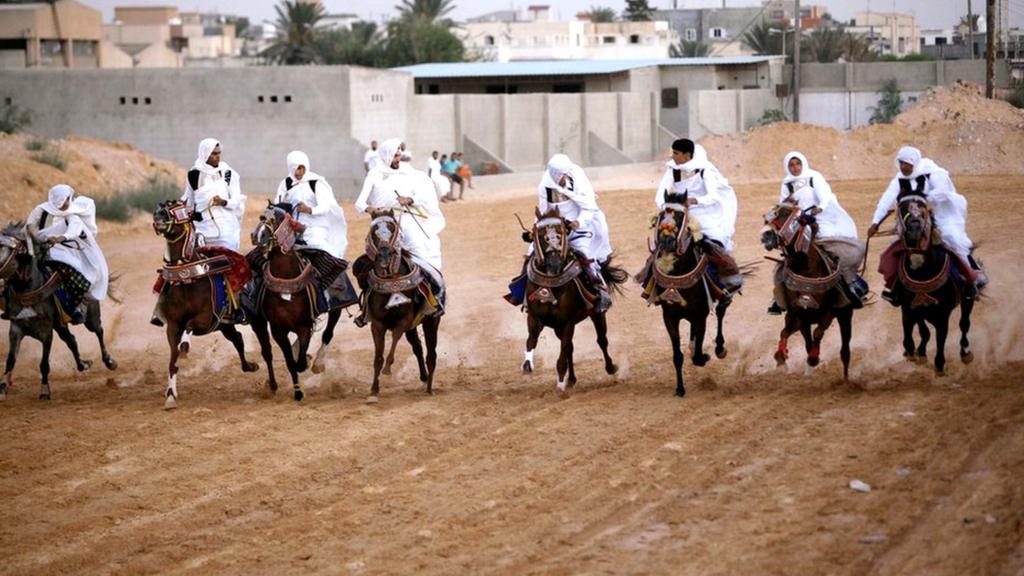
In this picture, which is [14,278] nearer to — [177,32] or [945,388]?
[945,388]

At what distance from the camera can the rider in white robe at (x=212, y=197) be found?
16062 millimetres

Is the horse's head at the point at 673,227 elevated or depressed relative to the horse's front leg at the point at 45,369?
elevated

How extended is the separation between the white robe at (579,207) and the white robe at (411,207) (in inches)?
49.3

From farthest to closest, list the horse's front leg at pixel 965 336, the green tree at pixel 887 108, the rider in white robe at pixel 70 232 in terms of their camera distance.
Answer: the green tree at pixel 887 108, the rider in white robe at pixel 70 232, the horse's front leg at pixel 965 336

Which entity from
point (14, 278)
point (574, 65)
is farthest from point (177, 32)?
point (14, 278)

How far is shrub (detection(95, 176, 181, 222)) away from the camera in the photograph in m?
33.2

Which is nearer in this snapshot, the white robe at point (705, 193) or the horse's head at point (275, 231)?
the horse's head at point (275, 231)

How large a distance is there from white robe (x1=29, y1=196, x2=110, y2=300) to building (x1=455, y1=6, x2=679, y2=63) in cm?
7617

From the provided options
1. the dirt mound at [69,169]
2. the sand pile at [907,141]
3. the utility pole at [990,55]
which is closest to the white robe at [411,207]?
the dirt mound at [69,169]

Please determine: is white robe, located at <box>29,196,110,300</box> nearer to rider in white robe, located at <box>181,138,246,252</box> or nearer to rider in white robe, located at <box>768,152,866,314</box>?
rider in white robe, located at <box>181,138,246,252</box>

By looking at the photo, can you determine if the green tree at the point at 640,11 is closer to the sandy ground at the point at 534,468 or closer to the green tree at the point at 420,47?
the green tree at the point at 420,47

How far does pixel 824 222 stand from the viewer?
15.9 metres

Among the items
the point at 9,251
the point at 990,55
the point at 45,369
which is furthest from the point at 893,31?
the point at 9,251

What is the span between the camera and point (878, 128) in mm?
43062
